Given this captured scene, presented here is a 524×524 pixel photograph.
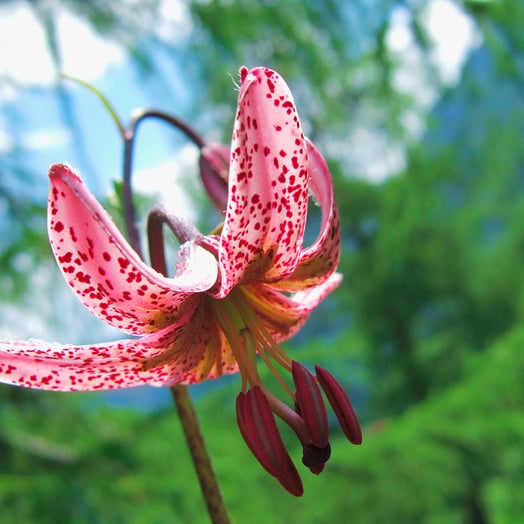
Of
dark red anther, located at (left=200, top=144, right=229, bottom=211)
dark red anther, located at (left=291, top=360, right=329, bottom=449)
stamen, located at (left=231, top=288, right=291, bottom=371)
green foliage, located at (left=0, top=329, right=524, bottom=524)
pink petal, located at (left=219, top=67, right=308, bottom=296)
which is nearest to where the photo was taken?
pink petal, located at (left=219, top=67, right=308, bottom=296)

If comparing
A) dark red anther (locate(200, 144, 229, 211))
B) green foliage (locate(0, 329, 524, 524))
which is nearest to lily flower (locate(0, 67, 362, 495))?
dark red anther (locate(200, 144, 229, 211))

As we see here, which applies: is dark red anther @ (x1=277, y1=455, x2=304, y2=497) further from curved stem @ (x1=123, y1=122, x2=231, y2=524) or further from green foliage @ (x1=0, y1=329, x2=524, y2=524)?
green foliage @ (x1=0, y1=329, x2=524, y2=524)

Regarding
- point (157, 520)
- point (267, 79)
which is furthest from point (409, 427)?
point (267, 79)

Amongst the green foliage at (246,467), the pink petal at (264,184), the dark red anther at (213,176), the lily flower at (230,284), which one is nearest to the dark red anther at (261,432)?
the lily flower at (230,284)

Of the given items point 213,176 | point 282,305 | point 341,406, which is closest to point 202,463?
point 341,406

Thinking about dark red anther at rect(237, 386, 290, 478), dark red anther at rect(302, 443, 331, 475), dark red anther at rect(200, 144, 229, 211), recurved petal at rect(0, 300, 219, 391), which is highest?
dark red anther at rect(200, 144, 229, 211)

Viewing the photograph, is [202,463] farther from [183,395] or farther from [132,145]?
[132,145]
